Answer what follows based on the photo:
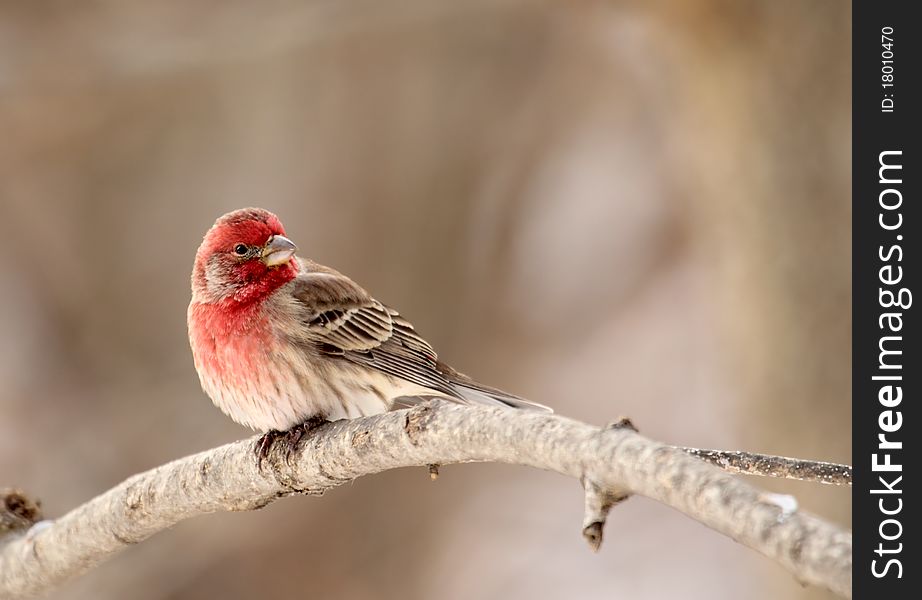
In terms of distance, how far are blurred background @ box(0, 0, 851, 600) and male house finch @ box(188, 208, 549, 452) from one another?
84.6 inches

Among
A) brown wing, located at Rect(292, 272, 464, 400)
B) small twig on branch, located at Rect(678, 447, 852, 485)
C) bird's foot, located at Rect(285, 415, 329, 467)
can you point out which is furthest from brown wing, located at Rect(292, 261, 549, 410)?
small twig on branch, located at Rect(678, 447, 852, 485)

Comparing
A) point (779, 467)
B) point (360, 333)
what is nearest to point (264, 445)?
point (360, 333)

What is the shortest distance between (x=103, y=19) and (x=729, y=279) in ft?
11.6

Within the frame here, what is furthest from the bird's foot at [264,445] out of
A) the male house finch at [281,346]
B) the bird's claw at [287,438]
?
the male house finch at [281,346]

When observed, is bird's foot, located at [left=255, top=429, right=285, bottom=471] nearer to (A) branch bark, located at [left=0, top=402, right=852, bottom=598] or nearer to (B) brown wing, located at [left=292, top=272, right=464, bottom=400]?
(A) branch bark, located at [left=0, top=402, right=852, bottom=598]

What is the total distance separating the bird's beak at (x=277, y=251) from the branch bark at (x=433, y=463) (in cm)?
66

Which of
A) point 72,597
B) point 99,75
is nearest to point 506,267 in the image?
point 99,75

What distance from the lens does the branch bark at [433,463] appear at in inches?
60.4

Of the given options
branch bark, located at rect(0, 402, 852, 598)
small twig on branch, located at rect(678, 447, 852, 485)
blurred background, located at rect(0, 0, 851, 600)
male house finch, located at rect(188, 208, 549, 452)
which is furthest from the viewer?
blurred background, located at rect(0, 0, 851, 600)

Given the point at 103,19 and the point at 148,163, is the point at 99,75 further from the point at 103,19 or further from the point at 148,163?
the point at 148,163

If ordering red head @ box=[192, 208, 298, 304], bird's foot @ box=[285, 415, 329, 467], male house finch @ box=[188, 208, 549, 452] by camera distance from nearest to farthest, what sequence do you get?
bird's foot @ box=[285, 415, 329, 467], male house finch @ box=[188, 208, 549, 452], red head @ box=[192, 208, 298, 304]

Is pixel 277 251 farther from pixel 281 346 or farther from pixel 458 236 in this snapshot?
pixel 458 236

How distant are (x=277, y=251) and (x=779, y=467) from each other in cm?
177

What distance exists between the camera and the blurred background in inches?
192
